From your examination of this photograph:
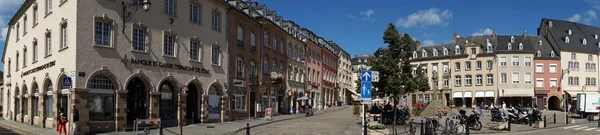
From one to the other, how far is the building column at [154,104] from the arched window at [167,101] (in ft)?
2.86

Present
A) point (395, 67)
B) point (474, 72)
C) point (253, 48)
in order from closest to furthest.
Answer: point (395, 67) < point (253, 48) < point (474, 72)

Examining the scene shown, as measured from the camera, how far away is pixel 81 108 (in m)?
21.3

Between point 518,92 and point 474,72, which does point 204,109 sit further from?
A: point 518,92

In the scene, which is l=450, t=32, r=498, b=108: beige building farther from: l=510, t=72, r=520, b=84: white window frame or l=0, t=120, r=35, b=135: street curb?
l=0, t=120, r=35, b=135: street curb

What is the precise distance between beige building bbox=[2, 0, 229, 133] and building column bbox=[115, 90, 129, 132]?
5cm

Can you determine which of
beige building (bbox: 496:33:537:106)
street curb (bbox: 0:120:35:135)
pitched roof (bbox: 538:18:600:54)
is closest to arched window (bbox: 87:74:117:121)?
street curb (bbox: 0:120:35:135)

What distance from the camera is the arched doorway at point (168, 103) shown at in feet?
85.3

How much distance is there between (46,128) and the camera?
23953 mm

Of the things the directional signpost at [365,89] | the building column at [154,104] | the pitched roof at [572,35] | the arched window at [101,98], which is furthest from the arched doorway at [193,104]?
the pitched roof at [572,35]

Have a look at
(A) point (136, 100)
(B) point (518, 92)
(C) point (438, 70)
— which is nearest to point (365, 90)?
(A) point (136, 100)

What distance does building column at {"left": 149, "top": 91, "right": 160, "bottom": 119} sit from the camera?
24562 millimetres

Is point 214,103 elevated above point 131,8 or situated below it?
below

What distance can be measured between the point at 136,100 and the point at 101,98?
7.83ft

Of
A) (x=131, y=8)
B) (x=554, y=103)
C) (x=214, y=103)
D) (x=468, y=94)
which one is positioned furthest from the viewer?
(x=468, y=94)
